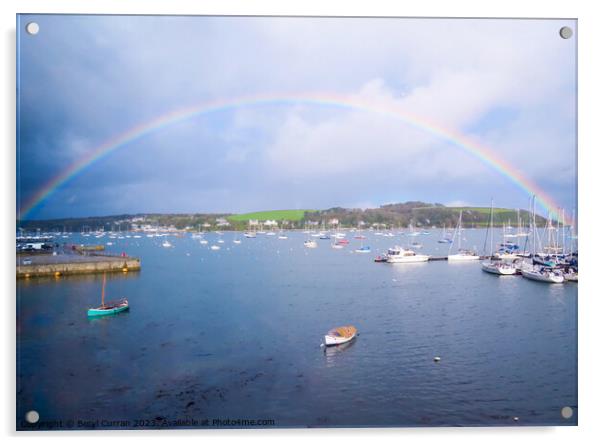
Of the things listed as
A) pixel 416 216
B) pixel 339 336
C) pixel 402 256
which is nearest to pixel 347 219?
pixel 416 216

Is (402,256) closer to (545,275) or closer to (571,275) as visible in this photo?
(545,275)

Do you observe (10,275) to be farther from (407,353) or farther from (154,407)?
(407,353)

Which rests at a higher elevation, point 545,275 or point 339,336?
point 545,275

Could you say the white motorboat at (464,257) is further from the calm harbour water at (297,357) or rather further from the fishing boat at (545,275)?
the calm harbour water at (297,357)

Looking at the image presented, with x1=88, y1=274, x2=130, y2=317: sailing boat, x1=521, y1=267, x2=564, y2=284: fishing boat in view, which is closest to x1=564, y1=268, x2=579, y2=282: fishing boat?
x1=521, y1=267, x2=564, y2=284: fishing boat

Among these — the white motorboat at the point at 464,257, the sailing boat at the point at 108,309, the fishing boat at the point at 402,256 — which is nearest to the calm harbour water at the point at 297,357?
the sailing boat at the point at 108,309
